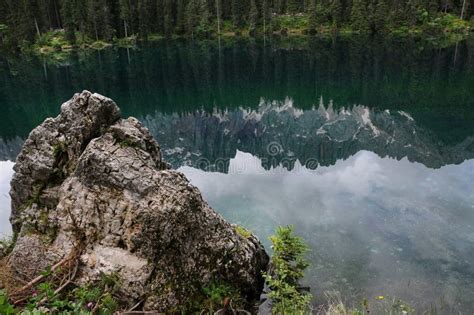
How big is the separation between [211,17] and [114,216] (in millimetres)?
122512

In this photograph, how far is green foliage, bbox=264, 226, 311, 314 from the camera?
11.1m

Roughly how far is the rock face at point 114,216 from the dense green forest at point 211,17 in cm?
10374

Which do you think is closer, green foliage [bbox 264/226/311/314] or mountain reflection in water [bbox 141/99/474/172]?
green foliage [bbox 264/226/311/314]

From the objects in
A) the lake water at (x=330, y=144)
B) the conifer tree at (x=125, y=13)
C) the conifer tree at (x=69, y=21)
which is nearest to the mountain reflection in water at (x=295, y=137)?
the lake water at (x=330, y=144)

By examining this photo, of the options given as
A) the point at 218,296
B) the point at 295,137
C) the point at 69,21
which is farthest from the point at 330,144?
the point at 69,21

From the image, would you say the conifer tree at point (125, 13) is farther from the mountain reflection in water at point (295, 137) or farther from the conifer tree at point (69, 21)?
the mountain reflection in water at point (295, 137)

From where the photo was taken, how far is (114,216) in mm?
9984

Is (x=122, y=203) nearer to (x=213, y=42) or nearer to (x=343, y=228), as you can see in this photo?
(x=343, y=228)

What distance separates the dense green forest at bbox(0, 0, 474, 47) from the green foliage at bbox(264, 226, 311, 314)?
105 meters

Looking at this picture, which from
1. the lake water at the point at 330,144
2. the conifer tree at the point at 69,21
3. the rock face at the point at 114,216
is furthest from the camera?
the conifer tree at the point at 69,21

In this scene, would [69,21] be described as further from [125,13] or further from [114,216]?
[114,216]

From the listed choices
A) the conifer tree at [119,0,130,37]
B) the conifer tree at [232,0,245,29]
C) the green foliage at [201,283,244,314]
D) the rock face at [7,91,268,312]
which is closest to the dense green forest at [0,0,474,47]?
the conifer tree at [232,0,245,29]

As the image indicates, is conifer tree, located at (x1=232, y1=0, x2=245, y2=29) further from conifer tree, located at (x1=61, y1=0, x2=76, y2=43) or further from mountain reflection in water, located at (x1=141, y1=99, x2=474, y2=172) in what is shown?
mountain reflection in water, located at (x1=141, y1=99, x2=474, y2=172)

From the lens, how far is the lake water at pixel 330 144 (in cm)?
1484
